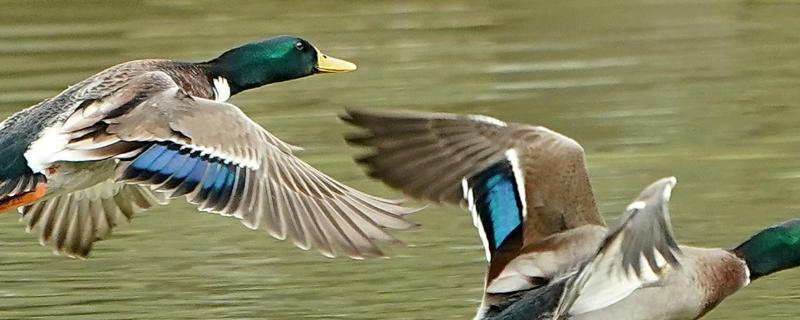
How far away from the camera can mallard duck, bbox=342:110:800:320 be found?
9281 mm

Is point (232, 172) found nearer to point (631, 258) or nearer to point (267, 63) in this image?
point (267, 63)

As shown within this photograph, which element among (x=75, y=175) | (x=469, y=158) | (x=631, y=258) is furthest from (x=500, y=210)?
(x=75, y=175)

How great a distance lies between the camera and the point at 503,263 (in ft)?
30.9

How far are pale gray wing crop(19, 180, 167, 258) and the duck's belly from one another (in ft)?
3.68

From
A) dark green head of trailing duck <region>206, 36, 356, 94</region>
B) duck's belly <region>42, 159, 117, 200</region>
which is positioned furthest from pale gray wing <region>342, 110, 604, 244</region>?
dark green head of trailing duck <region>206, 36, 356, 94</region>

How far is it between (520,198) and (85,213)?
10.8 feet

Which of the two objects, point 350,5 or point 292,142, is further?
point 350,5

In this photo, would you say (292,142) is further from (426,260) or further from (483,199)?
(483,199)

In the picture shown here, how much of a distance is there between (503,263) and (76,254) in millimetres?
3133

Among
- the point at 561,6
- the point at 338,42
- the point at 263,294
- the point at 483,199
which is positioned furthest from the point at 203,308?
the point at 561,6

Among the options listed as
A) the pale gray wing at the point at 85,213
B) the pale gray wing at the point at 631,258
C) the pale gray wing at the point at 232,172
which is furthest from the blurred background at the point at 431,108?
the pale gray wing at the point at 631,258

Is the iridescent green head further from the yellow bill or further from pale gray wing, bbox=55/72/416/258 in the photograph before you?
the yellow bill

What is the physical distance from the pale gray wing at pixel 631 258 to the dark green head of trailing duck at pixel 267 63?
3.14m

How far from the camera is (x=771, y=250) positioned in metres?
9.95
